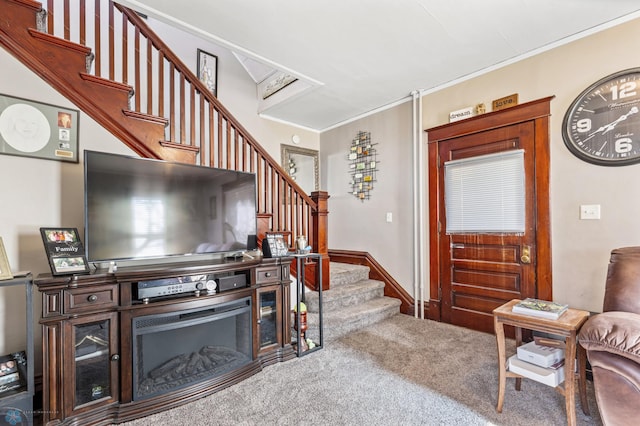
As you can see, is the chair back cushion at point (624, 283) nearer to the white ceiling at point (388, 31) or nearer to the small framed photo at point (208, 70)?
the white ceiling at point (388, 31)

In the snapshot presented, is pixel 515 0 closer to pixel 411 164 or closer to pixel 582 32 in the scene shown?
pixel 582 32

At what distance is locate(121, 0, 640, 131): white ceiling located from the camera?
7.23ft

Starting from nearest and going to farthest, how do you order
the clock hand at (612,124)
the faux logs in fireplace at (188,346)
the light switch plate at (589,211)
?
the faux logs in fireplace at (188,346) < the clock hand at (612,124) < the light switch plate at (589,211)

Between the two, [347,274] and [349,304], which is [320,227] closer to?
[347,274]

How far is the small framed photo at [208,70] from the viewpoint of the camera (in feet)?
12.3

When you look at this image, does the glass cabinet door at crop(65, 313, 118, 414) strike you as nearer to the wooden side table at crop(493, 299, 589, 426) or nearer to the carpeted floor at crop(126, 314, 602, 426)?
the carpeted floor at crop(126, 314, 602, 426)

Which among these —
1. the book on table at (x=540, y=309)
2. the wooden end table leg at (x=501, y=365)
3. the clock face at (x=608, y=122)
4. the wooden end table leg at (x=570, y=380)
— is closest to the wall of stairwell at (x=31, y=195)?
the wooden end table leg at (x=501, y=365)

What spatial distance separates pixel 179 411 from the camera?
1856mm

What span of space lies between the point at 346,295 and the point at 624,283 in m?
2.31

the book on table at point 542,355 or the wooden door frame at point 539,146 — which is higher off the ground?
the wooden door frame at point 539,146

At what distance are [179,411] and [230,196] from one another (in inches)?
58.1

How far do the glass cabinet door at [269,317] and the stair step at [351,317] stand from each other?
50 cm

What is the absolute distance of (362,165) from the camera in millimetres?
4309

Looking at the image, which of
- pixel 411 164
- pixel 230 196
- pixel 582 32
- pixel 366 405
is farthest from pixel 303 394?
pixel 582 32
